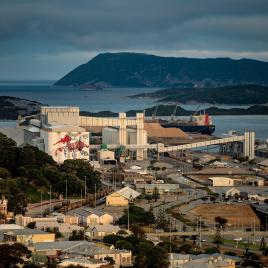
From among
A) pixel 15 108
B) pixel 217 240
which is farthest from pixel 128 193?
pixel 15 108

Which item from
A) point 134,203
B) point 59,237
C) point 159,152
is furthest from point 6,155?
point 159,152

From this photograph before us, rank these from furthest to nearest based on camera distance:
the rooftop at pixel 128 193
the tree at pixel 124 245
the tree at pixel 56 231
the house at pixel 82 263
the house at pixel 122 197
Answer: the rooftop at pixel 128 193 < the house at pixel 122 197 < the tree at pixel 56 231 < the tree at pixel 124 245 < the house at pixel 82 263

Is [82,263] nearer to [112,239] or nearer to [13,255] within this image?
[13,255]

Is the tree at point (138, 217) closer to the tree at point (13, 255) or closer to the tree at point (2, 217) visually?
the tree at point (2, 217)

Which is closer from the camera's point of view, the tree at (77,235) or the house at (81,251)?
the house at (81,251)

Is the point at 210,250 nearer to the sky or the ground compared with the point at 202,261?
nearer to the ground

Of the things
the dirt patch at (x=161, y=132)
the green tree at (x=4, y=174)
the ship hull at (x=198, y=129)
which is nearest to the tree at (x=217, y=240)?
the green tree at (x=4, y=174)
